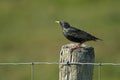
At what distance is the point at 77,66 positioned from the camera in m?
7.71

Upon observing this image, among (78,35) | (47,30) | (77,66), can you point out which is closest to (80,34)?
(78,35)

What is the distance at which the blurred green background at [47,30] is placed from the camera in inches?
647

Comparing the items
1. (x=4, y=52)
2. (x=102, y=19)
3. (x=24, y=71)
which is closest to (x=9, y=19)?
(x=102, y=19)

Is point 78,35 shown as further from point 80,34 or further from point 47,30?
point 47,30

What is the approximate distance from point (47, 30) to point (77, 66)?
13.3m

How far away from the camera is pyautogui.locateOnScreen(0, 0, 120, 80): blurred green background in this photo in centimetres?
1642

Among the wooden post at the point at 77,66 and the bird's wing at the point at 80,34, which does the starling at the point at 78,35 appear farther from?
the wooden post at the point at 77,66

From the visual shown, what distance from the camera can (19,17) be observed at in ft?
75.8

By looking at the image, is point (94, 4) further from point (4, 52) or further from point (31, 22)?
point (4, 52)

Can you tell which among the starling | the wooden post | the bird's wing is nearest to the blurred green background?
the starling

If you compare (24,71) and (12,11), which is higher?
(12,11)

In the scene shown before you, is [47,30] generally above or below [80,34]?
above

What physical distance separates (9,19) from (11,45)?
3.60 m

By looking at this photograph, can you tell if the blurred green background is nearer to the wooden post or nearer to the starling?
the starling
